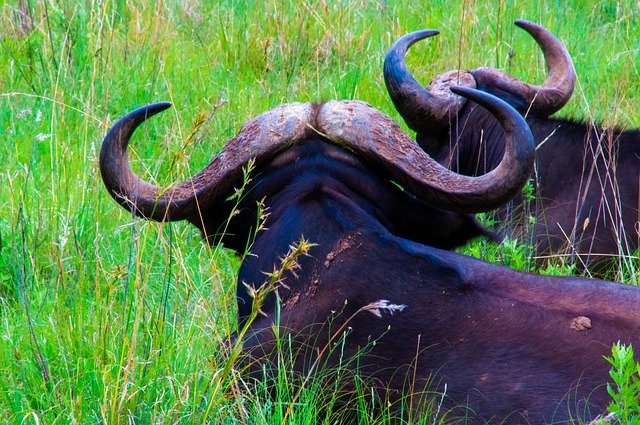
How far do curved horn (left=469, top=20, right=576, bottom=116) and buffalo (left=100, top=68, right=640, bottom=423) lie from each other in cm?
220

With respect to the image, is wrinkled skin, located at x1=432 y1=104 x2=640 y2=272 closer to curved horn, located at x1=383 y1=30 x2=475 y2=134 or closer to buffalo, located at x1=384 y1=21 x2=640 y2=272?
buffalo, located at x1=384 y1=21 x2=640 y2=272

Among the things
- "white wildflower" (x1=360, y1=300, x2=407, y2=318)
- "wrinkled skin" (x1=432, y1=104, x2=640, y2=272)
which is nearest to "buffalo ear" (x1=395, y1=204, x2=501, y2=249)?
"white wildflower" (x1=360, y1=300, x2=407, y2=318)

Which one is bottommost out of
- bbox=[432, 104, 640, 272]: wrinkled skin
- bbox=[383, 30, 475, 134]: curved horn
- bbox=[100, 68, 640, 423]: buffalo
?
bbox=[432, 104, 640, 272]: wrinkled skin

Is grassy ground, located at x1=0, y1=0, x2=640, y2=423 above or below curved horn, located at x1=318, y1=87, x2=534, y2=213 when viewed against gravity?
below

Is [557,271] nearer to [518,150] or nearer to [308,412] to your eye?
[518,150]

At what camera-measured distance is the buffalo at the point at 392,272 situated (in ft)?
10.5

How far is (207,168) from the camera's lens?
399 centimetres

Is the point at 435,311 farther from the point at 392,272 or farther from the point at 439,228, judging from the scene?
the point at 439,228

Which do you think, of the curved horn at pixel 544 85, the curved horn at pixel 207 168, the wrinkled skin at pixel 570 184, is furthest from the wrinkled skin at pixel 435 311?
the curved horn at pixel 544 85

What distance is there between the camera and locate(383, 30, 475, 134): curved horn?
5.97m

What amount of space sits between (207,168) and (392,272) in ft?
2.97

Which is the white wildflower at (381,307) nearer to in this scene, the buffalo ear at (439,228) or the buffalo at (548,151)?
the buffalo ear at (439,228)

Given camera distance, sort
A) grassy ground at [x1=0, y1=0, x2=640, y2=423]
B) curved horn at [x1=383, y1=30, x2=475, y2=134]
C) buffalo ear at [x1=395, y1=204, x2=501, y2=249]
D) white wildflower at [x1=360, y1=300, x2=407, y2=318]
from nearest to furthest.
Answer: white wildflower at [x1=360, y1=300, x2=407, y2=318] → grassy ground at [x1=0, y1=0, x2=640, y2=423] → buffalo ear at [x1=395, y1=204, x2=501, y2=249] → curved horn at [x1=383, y1=30, x2=475, y2=134]

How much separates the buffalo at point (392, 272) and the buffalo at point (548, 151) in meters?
1.64
